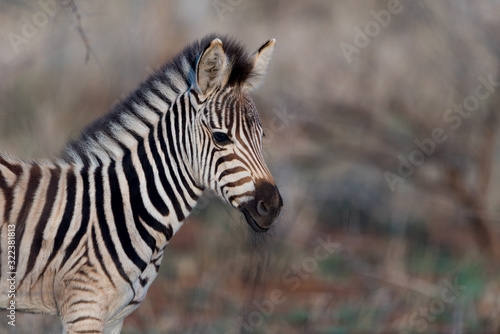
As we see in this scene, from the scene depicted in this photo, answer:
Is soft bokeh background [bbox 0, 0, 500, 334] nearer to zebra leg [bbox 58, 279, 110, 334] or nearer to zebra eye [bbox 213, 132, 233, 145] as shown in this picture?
zebra leg [bbox 58, 279, 110, 334]

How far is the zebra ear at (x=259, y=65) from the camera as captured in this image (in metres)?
4.19

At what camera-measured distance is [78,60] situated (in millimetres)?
12414

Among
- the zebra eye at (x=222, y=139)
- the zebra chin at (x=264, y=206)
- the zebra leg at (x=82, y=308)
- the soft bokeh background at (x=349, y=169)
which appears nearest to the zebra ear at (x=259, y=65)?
the zebra eye at (x=222, y=139)

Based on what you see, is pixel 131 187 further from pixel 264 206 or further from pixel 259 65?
pixel 259 65

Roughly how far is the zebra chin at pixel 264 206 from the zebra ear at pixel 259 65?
30.6 inches

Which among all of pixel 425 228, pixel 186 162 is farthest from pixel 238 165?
pixel 425 228

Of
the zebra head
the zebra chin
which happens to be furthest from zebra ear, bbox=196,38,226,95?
the zebra chin

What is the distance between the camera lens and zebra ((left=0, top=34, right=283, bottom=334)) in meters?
3.82

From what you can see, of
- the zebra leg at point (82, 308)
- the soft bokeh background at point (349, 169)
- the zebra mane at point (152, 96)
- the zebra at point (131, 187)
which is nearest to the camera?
the zebra leg at point (82, 308)

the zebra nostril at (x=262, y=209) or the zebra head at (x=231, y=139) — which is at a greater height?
the zebra head at (x=231, y=139)

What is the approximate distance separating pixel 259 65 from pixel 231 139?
631mm

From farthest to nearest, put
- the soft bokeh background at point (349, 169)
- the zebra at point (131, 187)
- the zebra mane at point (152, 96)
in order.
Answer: the soft bokeh background at point (349, 169) < the zebra mane at point (152, 96) < the zebra at point (131, 187)

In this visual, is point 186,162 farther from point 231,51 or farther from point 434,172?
point 434,172

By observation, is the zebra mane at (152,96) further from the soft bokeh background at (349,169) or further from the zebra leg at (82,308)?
the soft bokeh background at (349,169)
